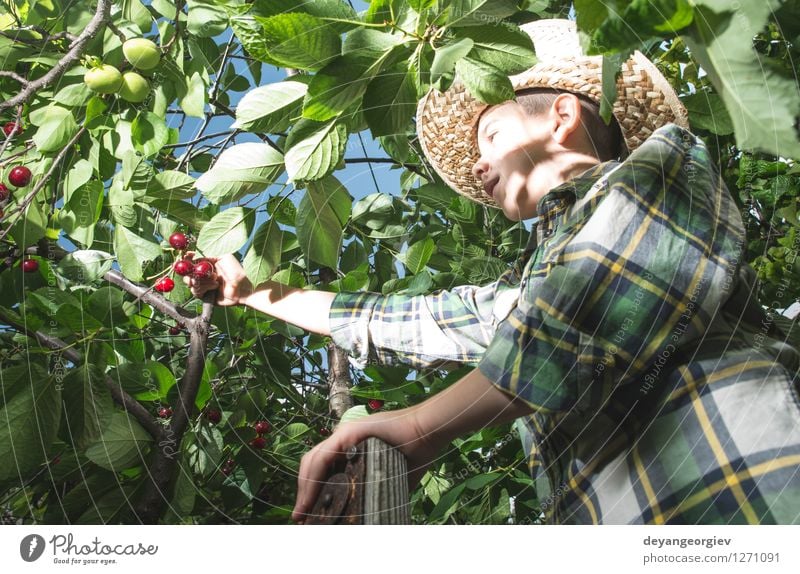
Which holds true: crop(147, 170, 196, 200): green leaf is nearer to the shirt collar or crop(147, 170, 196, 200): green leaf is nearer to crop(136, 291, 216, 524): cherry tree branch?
crop(136, 291, 216, 524): cherry tree branch

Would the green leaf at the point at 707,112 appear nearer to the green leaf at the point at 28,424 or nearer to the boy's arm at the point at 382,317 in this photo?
the boy's arm at the point at 382,317

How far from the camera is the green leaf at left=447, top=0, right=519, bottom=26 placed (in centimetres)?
28

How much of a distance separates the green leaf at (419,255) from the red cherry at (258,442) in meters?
0.19

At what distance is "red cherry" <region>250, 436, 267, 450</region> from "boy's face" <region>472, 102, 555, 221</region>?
234mm

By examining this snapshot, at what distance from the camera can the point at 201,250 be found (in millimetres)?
424

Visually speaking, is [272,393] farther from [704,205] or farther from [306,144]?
[704,205]

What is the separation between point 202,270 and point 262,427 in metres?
0.12

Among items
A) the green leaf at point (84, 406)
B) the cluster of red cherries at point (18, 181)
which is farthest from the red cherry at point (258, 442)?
the cluster of red cherries at point (18, 181)

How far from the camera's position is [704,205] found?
0.32m

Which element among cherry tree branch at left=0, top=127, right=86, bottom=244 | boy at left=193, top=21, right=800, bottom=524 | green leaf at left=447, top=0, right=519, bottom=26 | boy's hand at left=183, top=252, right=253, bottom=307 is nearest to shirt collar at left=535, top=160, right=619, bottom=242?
boy at left=193, top=21, right=800, bottom=524

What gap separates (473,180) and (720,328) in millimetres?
243

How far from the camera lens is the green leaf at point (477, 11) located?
285 millimetres

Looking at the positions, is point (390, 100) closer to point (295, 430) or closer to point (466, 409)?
point (466, 409)

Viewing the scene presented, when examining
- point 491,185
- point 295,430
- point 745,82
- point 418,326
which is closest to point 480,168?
point 491,185
